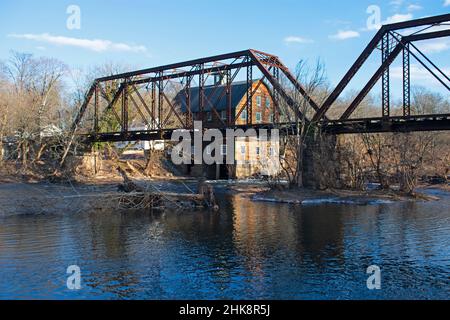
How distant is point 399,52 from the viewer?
1382 inches

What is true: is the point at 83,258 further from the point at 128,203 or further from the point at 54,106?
the point at 54,106

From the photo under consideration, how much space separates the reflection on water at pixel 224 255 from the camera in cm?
1220

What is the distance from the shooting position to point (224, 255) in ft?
52.9

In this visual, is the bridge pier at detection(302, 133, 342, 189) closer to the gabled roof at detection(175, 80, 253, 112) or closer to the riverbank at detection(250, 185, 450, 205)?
the riverbank at detection(250, 185, 450, 205)

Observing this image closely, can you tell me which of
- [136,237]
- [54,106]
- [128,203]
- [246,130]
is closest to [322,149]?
[246,130]

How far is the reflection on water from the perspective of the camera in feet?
40.0
